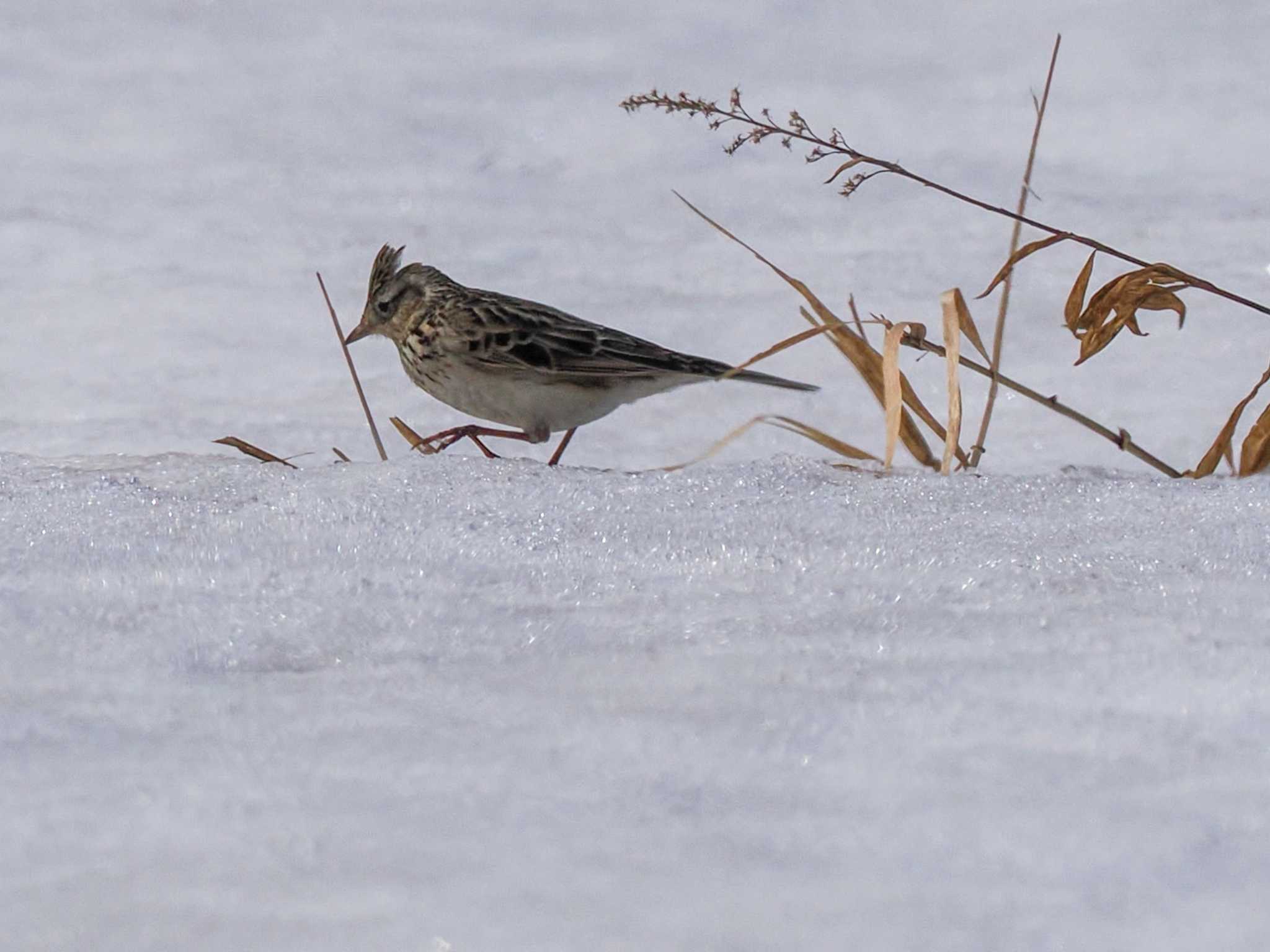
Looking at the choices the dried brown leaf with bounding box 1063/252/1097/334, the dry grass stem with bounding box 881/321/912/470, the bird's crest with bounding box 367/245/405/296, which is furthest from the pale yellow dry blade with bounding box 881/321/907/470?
the bird's crest with bounding box 367/245/405/296

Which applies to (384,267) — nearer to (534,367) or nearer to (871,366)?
(534,367)

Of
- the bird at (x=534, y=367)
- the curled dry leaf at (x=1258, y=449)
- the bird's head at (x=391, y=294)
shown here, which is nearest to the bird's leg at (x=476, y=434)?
the bird at (x=534, y=367)

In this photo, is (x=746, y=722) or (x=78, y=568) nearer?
(x=746, y=722)

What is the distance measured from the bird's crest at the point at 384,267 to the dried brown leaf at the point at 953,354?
2.07 metres

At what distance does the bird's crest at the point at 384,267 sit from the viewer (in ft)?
17.4

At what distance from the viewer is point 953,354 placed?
364 cm

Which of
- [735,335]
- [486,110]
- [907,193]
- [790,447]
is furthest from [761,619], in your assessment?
[486,110]

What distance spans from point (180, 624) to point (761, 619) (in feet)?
2.46

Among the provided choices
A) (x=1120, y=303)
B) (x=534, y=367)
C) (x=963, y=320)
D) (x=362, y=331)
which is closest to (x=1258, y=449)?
(x=1120, y=303)

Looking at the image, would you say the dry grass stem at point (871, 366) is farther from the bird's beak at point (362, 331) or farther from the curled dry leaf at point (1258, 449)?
the bird's beak at point (362, 331)

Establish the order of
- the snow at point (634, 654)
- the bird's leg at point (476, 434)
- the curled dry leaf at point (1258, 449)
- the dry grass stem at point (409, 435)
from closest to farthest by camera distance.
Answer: the snow at point (634, 654)
the curled dry leaf at point (1258, 449)
the dry grass stem at point (409, 435)
the bird's leg at point (476, 434)

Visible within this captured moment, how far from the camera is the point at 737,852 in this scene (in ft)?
5.61

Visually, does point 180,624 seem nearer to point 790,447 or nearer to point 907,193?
point 790,447

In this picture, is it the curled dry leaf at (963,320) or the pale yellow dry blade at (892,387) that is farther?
the curled dry leaf at (963,320)
